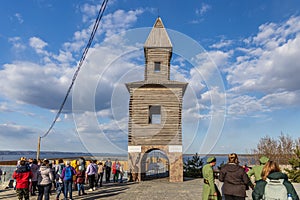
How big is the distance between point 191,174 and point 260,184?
67.4 feet

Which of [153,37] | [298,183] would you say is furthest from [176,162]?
[153,37]

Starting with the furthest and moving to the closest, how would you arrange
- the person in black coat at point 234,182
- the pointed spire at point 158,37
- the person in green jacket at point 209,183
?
the pointed spire at point 158,37, the person in green jacket at point 209,183, the person in black coat at point 234,182

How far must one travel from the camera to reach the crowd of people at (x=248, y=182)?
4.47 m

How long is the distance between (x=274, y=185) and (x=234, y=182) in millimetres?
1990

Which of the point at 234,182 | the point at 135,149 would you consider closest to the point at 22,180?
the point at 234,182

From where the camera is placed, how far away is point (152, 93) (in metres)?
20.7

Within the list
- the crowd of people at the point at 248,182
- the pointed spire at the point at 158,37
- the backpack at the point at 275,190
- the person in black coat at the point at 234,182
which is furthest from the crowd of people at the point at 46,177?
the pointed spire at the point at 158,37

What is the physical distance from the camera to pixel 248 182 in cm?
644

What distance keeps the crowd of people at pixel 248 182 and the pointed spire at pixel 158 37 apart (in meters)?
16.0

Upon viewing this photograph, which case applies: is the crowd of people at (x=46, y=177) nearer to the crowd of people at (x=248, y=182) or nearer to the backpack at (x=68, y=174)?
the backpack at (x=68, y=174)

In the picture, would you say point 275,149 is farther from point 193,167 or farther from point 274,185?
point 274,185

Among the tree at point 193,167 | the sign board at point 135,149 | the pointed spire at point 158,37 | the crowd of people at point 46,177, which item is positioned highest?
the pointed spire at point 158,37

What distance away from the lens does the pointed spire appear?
2223 centimetres

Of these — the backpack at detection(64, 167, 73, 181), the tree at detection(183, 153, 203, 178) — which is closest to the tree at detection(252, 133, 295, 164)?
the tree at detection(183, 153, 203, 178)
